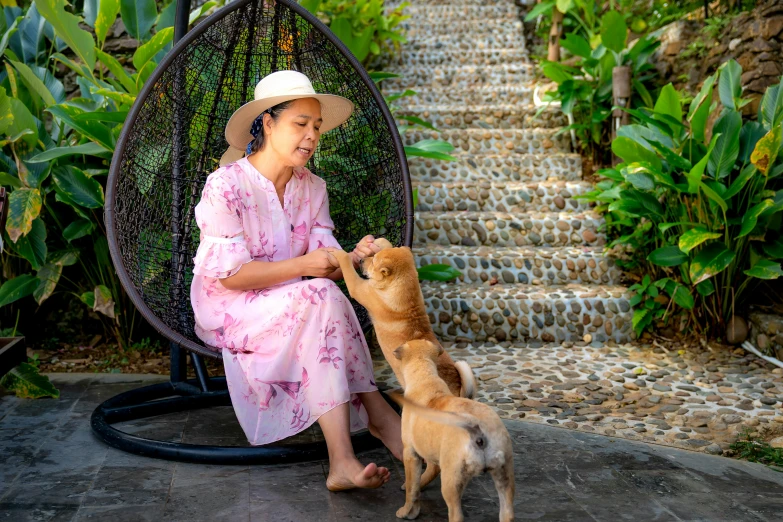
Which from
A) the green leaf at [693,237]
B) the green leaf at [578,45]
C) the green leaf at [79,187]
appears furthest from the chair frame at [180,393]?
the green leaf at [578,45]

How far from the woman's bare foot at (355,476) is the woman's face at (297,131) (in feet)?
3.35

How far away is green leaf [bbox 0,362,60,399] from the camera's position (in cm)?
340

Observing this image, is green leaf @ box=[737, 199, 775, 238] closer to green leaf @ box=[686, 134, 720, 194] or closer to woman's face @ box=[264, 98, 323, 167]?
green leaf @ box=[686, 134, 720, 194]

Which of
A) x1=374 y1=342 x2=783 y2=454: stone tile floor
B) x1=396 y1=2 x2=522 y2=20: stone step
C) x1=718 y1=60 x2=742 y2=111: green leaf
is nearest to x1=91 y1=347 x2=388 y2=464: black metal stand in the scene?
x1=374 y1=342 x2=783 y2=454: stone tile floor

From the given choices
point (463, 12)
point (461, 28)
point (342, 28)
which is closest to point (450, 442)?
point (342, 28)

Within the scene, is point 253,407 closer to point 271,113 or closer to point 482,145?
point 271,113

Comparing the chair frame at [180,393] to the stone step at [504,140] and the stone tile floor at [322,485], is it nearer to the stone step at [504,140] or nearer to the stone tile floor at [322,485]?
the stone tile floor at [322,485]

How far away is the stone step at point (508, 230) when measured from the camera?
5.57 meters

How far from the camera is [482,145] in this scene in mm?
6656

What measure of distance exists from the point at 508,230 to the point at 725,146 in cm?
171

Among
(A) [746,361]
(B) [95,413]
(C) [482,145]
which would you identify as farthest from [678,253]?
(B) [95,413]

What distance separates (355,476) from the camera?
2391 mm

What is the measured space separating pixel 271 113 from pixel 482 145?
408 centimetres

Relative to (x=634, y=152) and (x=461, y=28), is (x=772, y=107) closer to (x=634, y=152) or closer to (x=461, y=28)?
(x=634, y=152)
